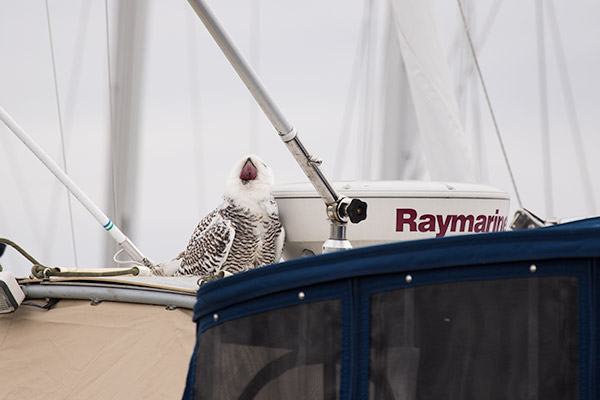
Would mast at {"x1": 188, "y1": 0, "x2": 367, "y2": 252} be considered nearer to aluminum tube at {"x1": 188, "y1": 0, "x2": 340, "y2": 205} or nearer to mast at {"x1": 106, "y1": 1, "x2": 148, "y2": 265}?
aluminum tube at {"x1": 188, "y1": 0, "x2": 340, "y2": 205}

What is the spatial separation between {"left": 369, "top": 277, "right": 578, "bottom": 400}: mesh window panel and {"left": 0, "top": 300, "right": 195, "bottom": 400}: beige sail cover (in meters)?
1.10

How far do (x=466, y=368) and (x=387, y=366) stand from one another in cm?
15

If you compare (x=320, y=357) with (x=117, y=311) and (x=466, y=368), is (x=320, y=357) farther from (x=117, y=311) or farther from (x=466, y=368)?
(x=117, y=311)

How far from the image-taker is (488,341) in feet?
5.22

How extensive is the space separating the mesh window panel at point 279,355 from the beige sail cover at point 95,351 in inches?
29.2

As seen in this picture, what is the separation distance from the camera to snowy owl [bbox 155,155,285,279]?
323cm

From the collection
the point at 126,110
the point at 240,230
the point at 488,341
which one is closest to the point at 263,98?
the point at 488,341

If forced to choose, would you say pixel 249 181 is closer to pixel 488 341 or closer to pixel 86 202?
pixel 86 202

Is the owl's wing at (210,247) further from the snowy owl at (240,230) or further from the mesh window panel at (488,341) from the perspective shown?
the mesh window panel at (488,341)

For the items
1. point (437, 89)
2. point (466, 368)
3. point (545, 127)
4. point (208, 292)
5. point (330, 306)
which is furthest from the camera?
point (545, 127)

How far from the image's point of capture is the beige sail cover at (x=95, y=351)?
2594 millimetres

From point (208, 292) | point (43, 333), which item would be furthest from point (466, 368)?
point (43, 333)

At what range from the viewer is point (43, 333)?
2.76m

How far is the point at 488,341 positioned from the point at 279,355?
413 mm
